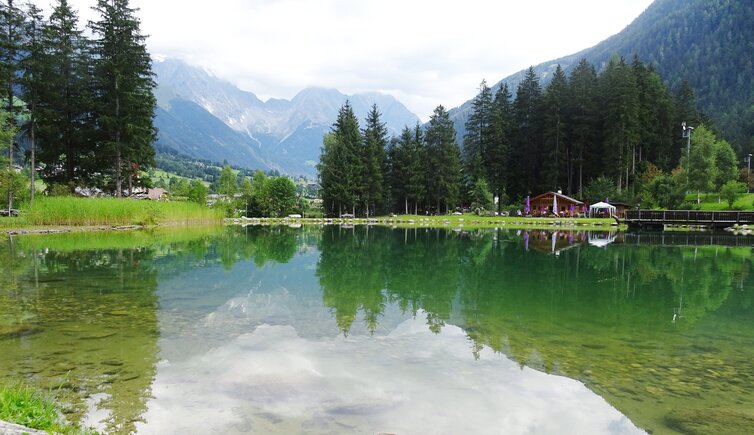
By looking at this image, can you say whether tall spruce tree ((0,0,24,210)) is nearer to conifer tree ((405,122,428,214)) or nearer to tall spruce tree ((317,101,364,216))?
tall spruce tree ((317,101,364,216))

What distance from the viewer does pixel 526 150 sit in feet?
264

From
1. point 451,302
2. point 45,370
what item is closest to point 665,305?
point 451,302

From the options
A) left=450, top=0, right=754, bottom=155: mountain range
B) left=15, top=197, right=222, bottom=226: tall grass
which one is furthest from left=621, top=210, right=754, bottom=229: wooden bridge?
left=450, top=0, right=754, bottom=155: mountain range

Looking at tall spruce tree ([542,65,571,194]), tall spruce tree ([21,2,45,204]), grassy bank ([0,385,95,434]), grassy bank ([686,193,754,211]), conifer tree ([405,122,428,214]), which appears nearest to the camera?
grassy bank ([0,385,95,434])

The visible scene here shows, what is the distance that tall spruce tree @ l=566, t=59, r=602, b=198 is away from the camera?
242ft

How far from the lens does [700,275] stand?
18.7 metres

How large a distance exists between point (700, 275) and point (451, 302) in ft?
39.2

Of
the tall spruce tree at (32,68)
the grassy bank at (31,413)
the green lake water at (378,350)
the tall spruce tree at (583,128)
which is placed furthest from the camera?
the tall spruce tree at (583,128)

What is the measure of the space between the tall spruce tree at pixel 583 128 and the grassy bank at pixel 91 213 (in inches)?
2259

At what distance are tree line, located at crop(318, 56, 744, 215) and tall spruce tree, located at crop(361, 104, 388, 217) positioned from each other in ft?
0.53

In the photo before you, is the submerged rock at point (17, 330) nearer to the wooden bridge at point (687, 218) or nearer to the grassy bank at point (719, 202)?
the wooden bridge at point (687, 218)

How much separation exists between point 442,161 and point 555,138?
1750cm

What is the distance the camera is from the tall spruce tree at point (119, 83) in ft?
135

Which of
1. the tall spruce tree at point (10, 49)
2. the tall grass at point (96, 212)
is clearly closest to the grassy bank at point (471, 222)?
the tall grass at point (96, 212)
